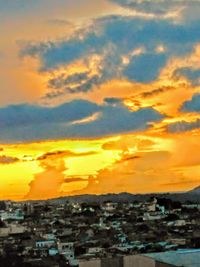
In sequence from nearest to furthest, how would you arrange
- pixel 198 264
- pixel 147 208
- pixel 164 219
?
pixel 198 264, pixel 164 219, pixel 147 208

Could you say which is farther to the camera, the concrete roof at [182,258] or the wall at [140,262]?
the concrete roof at [182,258]

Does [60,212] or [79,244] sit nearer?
[79,244]

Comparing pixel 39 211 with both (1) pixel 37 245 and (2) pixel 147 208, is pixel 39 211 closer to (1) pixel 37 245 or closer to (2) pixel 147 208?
(2) pixel 147 208

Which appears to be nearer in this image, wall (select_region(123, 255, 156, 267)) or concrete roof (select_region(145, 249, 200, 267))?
wall (select_region(123, 255, 156, 267))

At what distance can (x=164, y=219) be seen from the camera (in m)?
88.2

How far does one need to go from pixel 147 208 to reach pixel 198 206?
11856 millimetres

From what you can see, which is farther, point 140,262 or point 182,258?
point 182,258

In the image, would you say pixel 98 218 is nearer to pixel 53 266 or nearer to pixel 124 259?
pixel 53 266

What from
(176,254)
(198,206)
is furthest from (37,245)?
(198,206)

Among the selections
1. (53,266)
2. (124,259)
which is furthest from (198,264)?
(53,266)

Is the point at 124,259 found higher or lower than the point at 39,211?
lower

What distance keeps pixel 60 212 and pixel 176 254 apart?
77048 millimetres

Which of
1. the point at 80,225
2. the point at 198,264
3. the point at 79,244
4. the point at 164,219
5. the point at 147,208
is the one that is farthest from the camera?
the point at 147,208

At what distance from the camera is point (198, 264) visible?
30.7m
